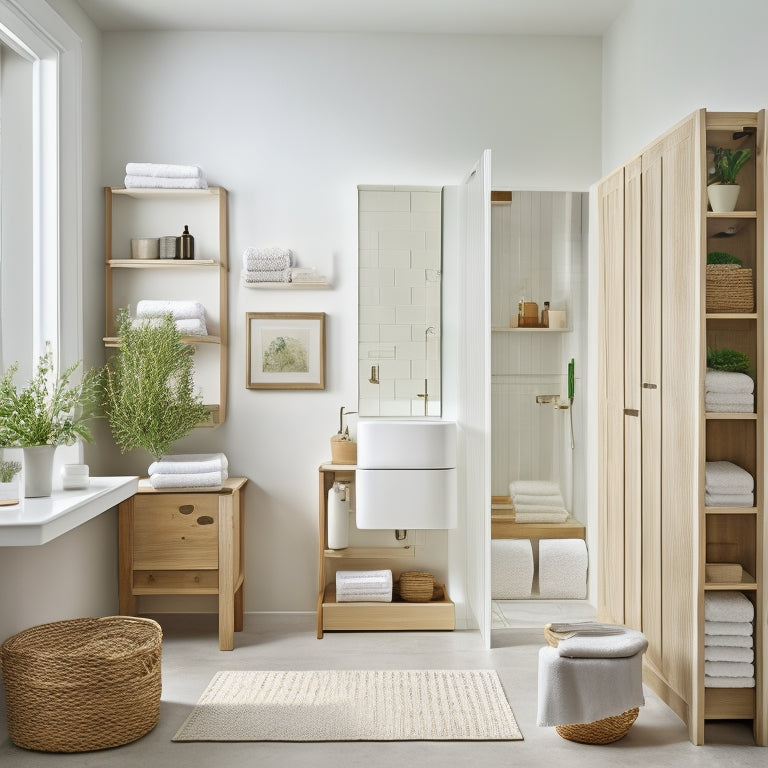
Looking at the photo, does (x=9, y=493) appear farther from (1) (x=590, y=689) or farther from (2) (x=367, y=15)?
(2) (x=367, y=15)

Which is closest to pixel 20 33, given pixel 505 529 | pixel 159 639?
pixel 159 639

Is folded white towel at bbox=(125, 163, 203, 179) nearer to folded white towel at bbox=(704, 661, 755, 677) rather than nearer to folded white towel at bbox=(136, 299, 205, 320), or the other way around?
folded white towel at bbox=(136, 299, 205, 320)

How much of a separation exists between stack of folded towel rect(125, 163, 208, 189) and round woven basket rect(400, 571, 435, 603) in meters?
2.20

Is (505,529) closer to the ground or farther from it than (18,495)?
closer to the ground

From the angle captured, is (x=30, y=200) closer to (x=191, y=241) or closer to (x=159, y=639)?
(x=191, y=241)

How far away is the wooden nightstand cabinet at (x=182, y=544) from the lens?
3574 mm

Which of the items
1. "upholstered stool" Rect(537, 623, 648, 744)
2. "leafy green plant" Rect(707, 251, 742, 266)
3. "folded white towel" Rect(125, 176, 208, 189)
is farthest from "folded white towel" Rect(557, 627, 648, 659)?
"folded white towel" Rect(125, 176, 208, 189)

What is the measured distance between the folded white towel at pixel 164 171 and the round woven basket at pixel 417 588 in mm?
2231

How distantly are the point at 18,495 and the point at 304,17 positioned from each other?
8.62ft

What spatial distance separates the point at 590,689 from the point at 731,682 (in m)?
0.46

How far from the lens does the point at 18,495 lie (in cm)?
264

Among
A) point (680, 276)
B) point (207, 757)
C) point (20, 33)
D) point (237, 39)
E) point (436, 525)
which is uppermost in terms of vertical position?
point (237, 39)

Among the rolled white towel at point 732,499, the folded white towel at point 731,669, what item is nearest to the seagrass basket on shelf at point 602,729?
the folded white towel at point 731,669

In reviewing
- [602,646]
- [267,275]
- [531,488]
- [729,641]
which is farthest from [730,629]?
[267,275]
